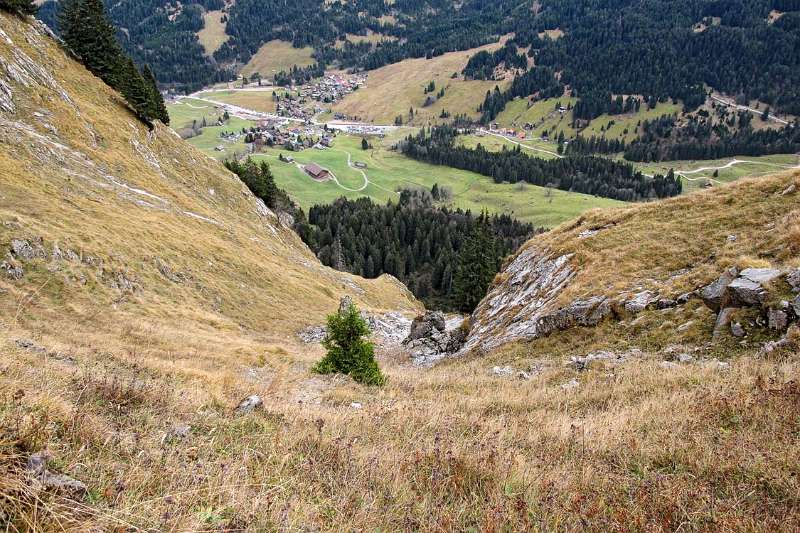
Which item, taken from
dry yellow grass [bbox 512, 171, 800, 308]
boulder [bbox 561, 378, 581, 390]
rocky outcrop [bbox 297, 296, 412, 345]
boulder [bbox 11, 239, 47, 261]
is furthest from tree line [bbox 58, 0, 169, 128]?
boulder [bbox 561, 378, 581, 390]

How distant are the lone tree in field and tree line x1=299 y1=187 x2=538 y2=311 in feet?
236

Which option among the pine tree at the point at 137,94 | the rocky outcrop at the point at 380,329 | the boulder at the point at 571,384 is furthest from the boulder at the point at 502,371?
the pine tree at the point at 137,94

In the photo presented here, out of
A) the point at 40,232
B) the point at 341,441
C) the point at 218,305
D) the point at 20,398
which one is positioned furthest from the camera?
the point at 218,305

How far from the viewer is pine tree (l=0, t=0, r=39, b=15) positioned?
54866 millimetres

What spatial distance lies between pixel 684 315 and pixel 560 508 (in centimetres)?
1433

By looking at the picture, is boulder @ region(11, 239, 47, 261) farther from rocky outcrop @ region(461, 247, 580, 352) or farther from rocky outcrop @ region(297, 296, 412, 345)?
rocky outcrop @ region(461, 247, 580, 352)

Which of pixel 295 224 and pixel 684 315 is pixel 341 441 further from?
pixel 295 224

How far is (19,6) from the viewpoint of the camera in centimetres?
5691

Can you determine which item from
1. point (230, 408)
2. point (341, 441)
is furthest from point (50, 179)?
point (341, 441)

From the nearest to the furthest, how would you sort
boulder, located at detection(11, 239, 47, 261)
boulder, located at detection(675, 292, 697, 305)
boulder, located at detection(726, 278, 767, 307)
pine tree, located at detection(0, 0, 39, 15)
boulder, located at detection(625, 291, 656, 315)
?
1. boulder, located at detection(726, 278, 767, 307)
2. boulder, located at detection(675, 292, 697, 305)
3. boulder, located at detection(625, 291, 656, 315)
4. boulder, located at detection(11, 239, 47, 261)
5. pine tree, located at detection(0, 0, 39, 15)

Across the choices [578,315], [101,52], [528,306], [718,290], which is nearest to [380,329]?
[528,306]

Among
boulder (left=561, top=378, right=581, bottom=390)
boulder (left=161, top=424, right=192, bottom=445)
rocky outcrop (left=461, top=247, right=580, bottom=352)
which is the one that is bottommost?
rocky outcrop (left=461, top=247, right=580, bottom=352)

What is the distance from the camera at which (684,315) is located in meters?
16.0

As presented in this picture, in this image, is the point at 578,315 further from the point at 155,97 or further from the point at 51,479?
the point at 155,97
